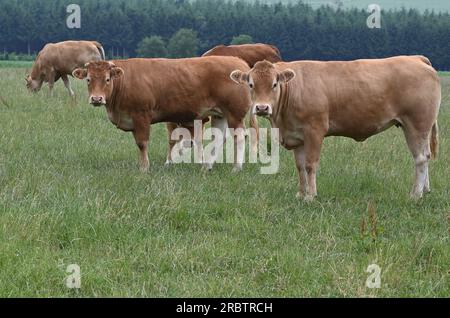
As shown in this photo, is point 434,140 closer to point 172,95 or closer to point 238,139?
point 238,139

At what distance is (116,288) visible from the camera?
492cm

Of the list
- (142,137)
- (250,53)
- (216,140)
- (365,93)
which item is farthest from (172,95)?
(250,53)

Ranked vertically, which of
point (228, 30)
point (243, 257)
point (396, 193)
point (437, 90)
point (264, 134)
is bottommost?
point (228, 30)

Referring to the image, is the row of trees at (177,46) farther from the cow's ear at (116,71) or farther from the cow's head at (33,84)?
the cow's ear at (116,71)

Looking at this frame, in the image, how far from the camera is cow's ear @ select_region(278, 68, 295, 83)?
7828mm

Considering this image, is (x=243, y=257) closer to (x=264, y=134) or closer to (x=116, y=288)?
(x=116, y=288)

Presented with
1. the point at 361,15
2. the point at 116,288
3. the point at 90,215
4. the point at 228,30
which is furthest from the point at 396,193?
the point at 361,15

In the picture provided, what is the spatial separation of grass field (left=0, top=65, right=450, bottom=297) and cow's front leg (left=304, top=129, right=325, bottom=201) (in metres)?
0.18

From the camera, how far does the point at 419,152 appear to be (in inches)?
323

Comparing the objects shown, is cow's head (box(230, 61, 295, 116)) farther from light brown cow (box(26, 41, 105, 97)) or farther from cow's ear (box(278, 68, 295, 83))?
light brown cow (box(26, 41, 105, 97))

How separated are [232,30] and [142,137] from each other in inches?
3231

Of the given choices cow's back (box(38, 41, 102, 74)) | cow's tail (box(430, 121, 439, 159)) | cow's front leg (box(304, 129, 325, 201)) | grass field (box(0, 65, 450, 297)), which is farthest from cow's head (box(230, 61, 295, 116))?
cow's back (box(38, 41, 102, 74))
